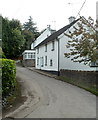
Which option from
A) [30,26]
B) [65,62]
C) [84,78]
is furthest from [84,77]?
[30,26]

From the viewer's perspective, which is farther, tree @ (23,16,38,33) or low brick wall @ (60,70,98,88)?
tree @ (23,16,38,33)

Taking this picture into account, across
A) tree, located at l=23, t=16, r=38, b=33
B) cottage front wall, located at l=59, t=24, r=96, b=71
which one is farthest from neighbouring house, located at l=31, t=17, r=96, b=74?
tree, located at l=23, t=16, r=38, b=33

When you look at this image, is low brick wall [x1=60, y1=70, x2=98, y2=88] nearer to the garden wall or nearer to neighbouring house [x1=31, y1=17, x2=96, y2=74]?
the garden wall

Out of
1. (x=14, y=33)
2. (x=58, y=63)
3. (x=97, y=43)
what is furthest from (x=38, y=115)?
(x=14, y=33)

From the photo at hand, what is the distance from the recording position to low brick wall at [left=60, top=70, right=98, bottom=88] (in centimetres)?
1273

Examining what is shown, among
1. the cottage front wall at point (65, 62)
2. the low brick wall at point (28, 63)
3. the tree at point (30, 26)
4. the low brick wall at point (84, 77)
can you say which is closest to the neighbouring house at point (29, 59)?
the low brick wall at point (28, 63)

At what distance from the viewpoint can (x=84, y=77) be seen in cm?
1408

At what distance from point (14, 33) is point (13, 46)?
11.2 feet

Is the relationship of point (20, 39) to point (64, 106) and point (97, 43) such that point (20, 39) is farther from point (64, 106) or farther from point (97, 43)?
point (64, 106)

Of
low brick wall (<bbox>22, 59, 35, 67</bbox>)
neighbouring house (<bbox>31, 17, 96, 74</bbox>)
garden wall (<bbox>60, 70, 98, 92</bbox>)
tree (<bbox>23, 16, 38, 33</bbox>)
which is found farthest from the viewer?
tree (<bbox>23, 16, 38, 33</bbox>)

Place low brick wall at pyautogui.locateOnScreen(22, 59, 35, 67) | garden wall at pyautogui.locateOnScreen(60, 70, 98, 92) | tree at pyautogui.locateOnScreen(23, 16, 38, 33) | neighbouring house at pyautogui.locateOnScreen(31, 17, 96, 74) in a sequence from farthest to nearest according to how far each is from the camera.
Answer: tree at pyautogui.locateOnScreen(23, 16, 38, 33), low brick wall at pyautogui.locateOnScreen(22, 59, 35, 67), neighbouring house at pyautogui.locateOnScreen(31, 17, 96, 74), garden wall at pyautogui.locateOnScreen(60, 70, 98, 92)

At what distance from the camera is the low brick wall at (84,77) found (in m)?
12.7

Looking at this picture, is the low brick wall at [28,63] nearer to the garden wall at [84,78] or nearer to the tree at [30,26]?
the garden wall at [84,78]

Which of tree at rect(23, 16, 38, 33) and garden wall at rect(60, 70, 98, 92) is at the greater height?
tree at rect(23, 16, 38, 33)
